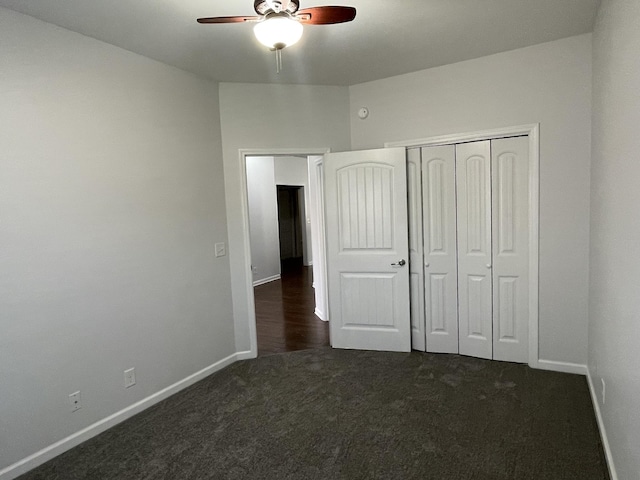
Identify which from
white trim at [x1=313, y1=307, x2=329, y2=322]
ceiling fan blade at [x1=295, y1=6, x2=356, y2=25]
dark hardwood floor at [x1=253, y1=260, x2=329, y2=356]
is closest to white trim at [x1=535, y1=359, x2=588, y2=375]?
dark hardwood floor at [x1=253, y1=260, x2=329, y2=356]

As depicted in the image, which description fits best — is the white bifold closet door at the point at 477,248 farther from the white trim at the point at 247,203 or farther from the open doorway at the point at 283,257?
the open doorway at the point at 283,257

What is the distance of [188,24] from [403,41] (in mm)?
1492

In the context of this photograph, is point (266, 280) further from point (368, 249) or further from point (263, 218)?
point (368, 249)

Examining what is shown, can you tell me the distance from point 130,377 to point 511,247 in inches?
124

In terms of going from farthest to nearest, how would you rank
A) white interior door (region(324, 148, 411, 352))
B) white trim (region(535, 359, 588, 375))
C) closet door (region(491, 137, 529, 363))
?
white interior door (region(324, 148, 411, 352))
closet door (region(491, 137, 529, 363))
white trim (region(535, 359, 588, 375))

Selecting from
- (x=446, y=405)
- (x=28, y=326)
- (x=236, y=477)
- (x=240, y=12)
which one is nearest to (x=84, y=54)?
(x=240, y=12)

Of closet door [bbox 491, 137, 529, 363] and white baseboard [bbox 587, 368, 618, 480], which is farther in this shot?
closet door [bbox 491, 137, 529, 363]

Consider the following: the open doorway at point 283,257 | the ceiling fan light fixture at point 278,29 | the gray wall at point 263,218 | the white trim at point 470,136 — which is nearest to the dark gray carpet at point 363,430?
the open doorway at point 283,257

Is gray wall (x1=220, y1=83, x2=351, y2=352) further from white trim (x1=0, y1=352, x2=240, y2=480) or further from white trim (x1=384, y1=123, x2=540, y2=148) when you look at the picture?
white trim (x1=384, y1=123, x2=540, y2=148)

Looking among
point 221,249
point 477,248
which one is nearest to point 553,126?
point 477,248

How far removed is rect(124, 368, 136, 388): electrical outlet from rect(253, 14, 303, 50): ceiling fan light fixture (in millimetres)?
2384

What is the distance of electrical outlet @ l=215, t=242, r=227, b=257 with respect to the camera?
3.60m

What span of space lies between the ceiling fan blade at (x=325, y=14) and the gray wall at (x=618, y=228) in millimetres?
1171

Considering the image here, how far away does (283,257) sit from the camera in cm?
995
